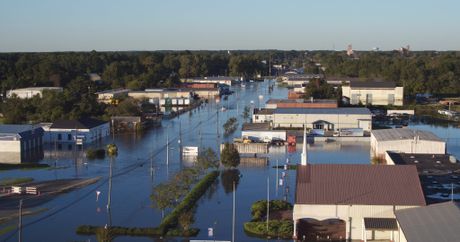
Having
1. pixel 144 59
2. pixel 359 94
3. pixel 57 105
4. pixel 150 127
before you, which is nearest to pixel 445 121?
pixel 359 94

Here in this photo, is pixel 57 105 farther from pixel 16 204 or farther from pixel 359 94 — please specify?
pixel 359 94

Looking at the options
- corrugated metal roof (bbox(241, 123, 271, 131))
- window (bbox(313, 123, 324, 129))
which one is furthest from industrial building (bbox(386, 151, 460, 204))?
window (bbox(313, 123, 324, 129))

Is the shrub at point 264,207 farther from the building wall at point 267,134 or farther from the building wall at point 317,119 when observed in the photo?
the building wall at point 317,119

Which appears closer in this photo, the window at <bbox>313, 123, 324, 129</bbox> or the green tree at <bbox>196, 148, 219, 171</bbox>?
the green tree at <bbox>196, 148, 219, 171</bbox>

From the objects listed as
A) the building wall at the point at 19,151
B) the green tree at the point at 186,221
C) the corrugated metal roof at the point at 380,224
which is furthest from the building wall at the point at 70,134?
the corrugated metal roof at the point at 380,224

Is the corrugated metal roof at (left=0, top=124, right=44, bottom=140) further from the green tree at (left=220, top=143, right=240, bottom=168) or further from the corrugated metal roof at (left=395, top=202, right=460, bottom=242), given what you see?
the corrugated metal roof at (left=395, top=202, right=460, bottom=242)
